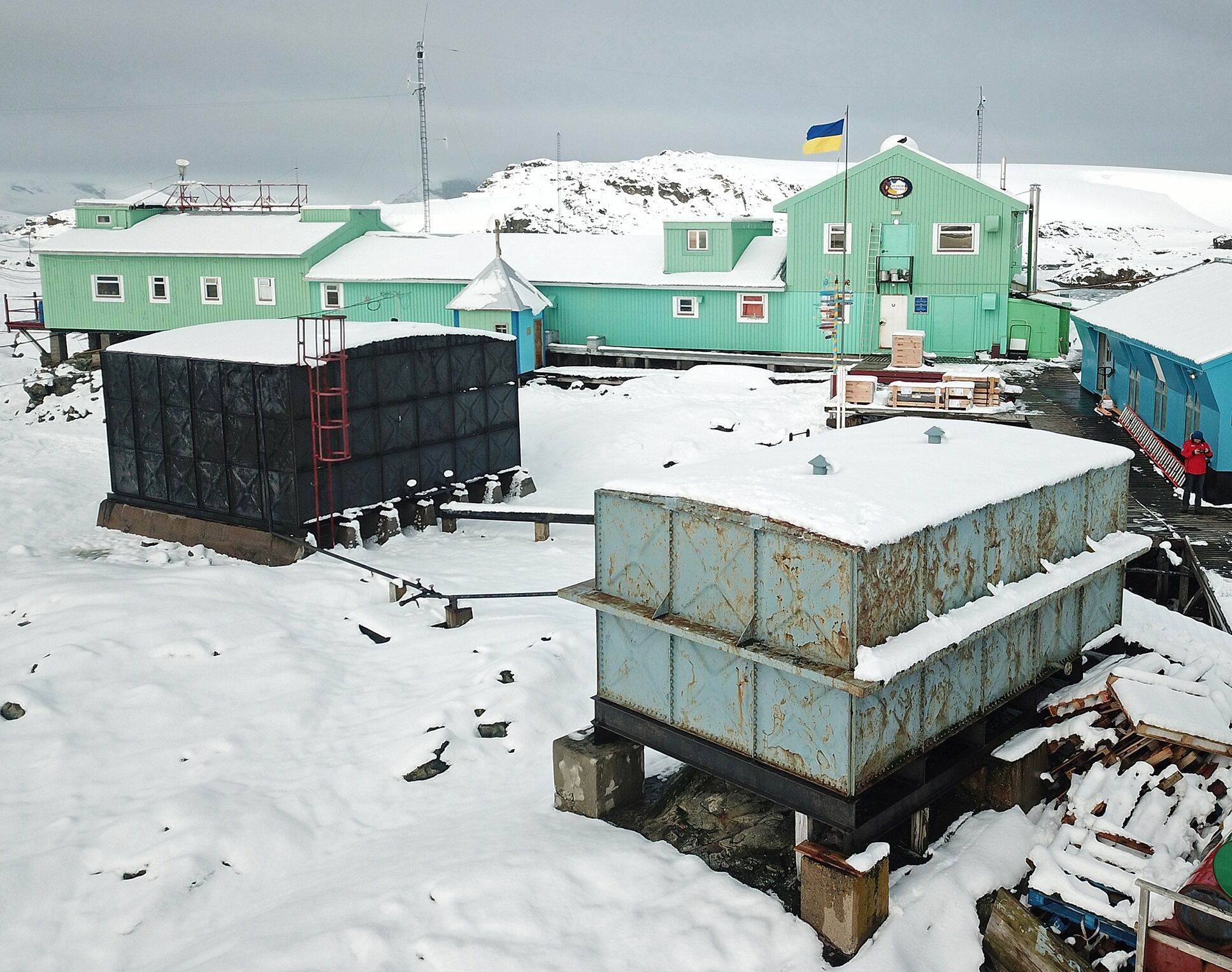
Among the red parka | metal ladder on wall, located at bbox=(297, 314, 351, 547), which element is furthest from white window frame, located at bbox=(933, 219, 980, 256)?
metal ladder on wall, located at bbox=(297, 314, 351, 547)

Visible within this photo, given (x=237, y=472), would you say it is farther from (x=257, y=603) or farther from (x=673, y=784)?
→ (x=673, y=784)

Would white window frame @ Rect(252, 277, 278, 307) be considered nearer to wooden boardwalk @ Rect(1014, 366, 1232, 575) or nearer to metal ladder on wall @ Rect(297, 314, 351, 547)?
metal ladder on wall @ Rect(297, 314, 351, 547)

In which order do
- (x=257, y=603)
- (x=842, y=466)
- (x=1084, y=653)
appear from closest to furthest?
(x=842, y=466) < (x=1084, y=653) < (x=257, y=603)

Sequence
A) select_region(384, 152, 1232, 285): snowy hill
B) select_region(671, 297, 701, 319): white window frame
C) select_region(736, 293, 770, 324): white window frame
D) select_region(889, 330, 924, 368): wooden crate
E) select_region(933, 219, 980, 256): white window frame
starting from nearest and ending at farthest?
select_region(889, 330, 924, 368): wooden crate → select_region(933, 219, 980, 256): white window frame → select_region(736, 293, 770, 324): white window frame → select_region(671, 297, 701, 319): white window frame → select_region(384, 152, 1232, 285): snowy hill

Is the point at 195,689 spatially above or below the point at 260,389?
below

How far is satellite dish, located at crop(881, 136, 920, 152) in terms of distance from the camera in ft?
→ 116

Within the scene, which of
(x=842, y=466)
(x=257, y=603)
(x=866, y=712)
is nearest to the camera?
(x=866, y=712)

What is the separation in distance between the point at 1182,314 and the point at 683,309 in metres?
15.8

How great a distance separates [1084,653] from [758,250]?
27537mm

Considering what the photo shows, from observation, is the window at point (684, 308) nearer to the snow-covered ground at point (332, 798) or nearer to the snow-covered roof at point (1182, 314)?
the snow-covered roof at point (1182, 314)

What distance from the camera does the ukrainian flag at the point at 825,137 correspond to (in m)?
26.8

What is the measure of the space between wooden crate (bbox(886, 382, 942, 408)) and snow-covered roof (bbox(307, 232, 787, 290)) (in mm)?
10345

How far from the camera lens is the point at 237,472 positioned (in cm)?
2103

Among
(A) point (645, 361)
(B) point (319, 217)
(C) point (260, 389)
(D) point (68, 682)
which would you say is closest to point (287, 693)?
(D) point (68, 682)
